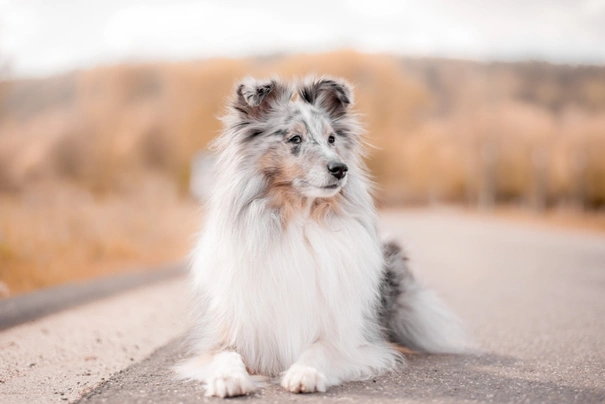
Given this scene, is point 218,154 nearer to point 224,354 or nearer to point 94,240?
point 224,354

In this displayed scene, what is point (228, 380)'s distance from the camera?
146 inches

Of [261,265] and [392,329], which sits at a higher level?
[261,265]

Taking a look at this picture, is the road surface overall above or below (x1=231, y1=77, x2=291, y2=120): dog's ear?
below

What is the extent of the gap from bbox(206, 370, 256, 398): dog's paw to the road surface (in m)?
0.08

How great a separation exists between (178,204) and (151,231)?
17.8ft

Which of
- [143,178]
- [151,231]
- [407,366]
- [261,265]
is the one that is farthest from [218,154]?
[143,178]

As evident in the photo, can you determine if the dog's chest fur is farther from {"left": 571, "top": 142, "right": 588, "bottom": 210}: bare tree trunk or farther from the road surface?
{"left": 571, "top": 142, "right": 588, "bottom": 210}: bare tree trunk

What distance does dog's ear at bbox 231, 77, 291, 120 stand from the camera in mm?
4738

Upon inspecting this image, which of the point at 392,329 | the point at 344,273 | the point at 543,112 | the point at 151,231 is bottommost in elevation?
the point at 151,231

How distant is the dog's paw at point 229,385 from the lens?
12.1 ft

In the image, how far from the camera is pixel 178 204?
2106 cm

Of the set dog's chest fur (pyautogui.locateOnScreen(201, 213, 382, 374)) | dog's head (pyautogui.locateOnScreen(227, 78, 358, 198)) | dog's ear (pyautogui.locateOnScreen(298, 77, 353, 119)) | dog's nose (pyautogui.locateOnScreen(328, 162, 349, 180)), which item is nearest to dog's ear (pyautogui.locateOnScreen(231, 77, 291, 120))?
dog's head (pyautogui.locateOnScreen(227, 78, 358, 198))

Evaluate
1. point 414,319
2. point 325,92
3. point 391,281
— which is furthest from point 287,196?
point 414,319

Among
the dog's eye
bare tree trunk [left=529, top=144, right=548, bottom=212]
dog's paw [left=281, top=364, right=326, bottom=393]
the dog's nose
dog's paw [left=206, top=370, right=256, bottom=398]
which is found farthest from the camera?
bare tree trunk [left=529, top=144, right=548, bottom=212]
